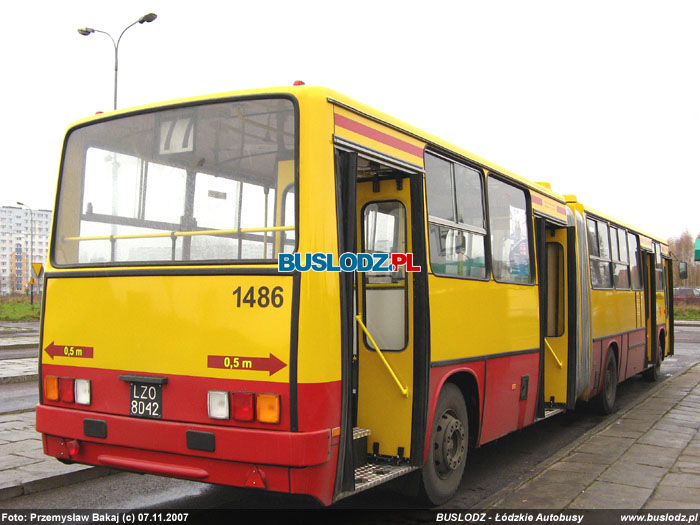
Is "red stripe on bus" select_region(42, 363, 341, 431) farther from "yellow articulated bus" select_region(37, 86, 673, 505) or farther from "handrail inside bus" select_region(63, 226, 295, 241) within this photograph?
"handrail inside bus" select_region(63, 226, 295, 241)

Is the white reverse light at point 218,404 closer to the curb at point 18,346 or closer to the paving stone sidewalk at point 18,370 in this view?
the paving stone sidewalk at point 18,370

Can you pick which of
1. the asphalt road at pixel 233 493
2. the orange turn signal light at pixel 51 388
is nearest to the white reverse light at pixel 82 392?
the orange turn signal light at pixel 51 388

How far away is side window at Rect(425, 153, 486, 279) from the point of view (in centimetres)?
611

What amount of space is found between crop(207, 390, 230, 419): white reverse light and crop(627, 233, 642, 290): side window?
10012 millimetres

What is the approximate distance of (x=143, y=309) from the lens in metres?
5.10

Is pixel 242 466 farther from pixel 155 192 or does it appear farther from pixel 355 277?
pixel 155 192

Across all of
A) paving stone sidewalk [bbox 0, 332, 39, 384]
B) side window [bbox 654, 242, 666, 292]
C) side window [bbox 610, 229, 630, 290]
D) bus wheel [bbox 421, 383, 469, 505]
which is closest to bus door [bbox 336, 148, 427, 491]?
bus wheel [bbox 421, 383, 469, 505]

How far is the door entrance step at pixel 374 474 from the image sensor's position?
4.95m

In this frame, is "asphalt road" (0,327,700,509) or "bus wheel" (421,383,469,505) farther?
"asphalt road" (0,327,700,509)

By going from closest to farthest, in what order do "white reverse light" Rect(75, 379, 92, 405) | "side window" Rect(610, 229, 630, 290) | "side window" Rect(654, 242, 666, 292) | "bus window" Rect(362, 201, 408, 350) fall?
"white reverse light" Rect(75, 379, 92, 405) < "bus window" Rect(362, 201, 408, 350) < "side window" Rect(610, 229, 630, 290) < "side window" Rect(654, 242, 666, 292)

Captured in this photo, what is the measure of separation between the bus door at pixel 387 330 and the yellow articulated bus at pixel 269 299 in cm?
2

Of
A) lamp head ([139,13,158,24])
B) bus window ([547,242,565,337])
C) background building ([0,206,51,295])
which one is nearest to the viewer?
bus window ([547,242,565,337])

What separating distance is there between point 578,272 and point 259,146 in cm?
610

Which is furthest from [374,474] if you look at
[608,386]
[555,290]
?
[608,386]
